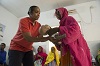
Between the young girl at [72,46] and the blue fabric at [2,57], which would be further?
the blue fabric at [2,57]

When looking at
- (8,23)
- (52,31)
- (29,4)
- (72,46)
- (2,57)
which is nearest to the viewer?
(72,46)

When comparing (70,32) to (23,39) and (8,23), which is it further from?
(8,23)

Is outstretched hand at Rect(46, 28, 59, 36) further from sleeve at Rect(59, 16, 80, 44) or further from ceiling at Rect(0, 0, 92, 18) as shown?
ceiling at Rect(0, 0, 92, 18)

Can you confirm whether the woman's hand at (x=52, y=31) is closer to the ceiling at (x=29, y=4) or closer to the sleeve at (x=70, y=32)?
the sleeve at (x=70, y=32)

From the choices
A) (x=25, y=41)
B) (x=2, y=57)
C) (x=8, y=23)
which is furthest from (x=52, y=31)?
(x=8, y=23)

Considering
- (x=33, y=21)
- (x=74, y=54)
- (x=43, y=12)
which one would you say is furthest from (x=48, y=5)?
(x=74, y=54)

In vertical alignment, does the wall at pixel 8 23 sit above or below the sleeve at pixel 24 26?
above

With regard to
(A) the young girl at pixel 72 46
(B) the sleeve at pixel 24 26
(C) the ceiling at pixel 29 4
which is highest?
(C) the ceiling at pixel 29 4

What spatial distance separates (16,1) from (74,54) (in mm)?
3835

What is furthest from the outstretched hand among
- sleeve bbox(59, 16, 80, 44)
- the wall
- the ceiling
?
the wall

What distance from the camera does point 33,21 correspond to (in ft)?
5.58

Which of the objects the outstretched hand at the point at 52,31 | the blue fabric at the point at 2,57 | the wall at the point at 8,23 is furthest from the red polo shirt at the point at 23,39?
the wall at the point at 8,23

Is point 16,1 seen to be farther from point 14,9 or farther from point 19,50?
point 19,50

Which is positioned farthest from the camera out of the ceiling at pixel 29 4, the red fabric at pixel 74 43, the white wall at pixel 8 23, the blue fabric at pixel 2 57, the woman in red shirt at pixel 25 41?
the white wall at pixel 8 23
